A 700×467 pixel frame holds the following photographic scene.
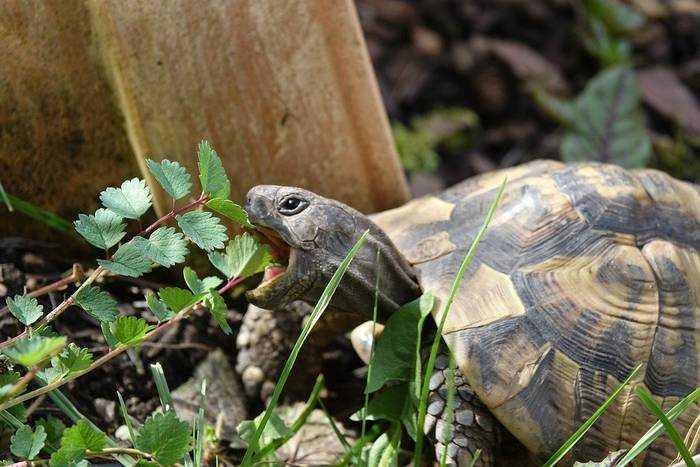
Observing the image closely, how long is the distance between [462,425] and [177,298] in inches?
32.1

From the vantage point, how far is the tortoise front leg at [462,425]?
2.11 meters

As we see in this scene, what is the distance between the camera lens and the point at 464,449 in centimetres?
211

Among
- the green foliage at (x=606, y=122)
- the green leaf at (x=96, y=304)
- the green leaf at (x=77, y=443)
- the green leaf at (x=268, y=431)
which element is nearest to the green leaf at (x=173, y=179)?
the green leaf at (x=96, y=304)

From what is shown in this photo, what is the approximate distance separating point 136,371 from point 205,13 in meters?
0.98

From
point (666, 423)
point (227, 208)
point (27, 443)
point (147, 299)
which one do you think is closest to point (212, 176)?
point (227, 208)

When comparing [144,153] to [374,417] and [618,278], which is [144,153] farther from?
[618,278]

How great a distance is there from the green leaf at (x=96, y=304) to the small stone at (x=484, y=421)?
3.05ft

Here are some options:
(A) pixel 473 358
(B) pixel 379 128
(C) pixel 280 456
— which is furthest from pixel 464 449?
(B) pixel 379 128

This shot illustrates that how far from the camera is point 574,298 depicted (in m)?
2.20

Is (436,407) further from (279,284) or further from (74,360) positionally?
(74,360)

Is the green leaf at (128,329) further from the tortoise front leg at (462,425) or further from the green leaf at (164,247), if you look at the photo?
the tortoise front leg at (462,425)

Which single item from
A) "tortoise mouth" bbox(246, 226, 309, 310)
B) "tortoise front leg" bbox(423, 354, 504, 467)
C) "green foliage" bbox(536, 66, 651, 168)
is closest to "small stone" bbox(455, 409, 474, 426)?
"tortoise front leg" bbox(423, 354, 504, 467)

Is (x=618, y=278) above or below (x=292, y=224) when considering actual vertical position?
below

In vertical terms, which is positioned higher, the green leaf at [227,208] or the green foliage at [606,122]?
the green leaf at [227,208]
